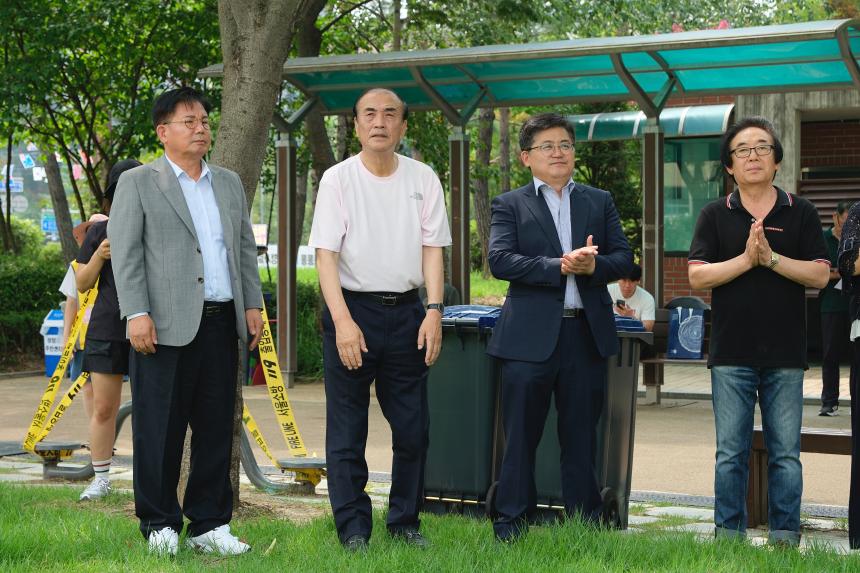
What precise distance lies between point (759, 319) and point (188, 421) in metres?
2.58

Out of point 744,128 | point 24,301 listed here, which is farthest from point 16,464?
point 24,301

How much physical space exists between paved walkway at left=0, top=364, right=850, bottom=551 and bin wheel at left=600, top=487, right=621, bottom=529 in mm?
179

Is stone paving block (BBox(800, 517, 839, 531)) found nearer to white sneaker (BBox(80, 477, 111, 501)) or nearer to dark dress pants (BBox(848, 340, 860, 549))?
dark dress pants (BBox(848, 340, 860, 549))

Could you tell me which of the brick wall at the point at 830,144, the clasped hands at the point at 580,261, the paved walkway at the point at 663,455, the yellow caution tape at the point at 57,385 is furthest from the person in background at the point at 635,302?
the brick wall at the point at 830,144

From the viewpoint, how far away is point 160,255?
5551 millimetres

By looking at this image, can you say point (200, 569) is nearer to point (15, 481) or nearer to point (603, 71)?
point (15, 481)

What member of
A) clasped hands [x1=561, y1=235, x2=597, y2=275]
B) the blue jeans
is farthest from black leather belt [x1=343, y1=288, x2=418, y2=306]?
the blue jeans

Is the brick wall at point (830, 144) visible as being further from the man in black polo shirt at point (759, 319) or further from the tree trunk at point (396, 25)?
the man in black polo shirt at point (759, 319)

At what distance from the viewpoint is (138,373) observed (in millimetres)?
5582

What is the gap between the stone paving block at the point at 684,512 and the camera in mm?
7130

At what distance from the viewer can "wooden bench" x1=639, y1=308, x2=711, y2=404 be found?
1346 centimetres

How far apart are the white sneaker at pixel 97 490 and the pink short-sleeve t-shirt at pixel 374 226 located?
7.96 feet

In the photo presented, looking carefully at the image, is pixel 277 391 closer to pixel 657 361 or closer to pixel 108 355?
pixel 108 355

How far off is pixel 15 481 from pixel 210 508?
3.15 metres
